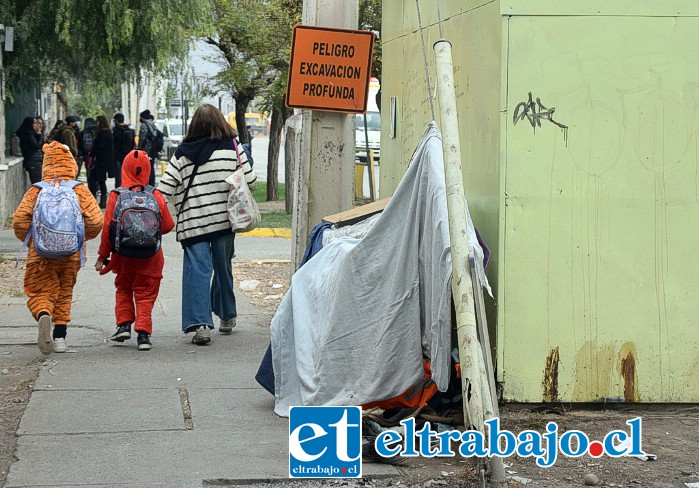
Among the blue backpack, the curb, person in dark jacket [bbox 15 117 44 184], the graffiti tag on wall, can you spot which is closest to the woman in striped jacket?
the blue backpack

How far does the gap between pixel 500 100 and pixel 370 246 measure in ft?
3.54

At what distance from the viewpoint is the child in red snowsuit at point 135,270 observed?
775 centimetres

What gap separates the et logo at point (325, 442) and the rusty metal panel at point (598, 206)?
4.20 ft

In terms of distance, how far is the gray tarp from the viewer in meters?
5.38

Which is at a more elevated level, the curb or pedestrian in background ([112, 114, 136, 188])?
pedestrian in background ([112, 114, 136, 188])

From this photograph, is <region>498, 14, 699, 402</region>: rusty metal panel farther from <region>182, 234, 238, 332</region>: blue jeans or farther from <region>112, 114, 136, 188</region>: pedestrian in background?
<region>112, 114, 136, 188</region>: pedestrian in background

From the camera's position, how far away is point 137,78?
1914 cm

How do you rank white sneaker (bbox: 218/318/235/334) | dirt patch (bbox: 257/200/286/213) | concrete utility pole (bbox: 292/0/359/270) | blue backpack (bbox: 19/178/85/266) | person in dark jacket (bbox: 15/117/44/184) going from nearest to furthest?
blue backpack (bbox: 19/178/85/266), concrete utility pole (bbox: 292/0/359/270), white sneaker (bbox: 218/318/235/334), person in dark jacket (bbox: 15/117/44/184), dirt patch (bbox: 257/200/286/213)

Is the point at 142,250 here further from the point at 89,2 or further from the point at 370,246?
the point at 89,2

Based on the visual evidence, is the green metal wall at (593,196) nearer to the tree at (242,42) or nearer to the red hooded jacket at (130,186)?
the red hooded jacket at (130,186)

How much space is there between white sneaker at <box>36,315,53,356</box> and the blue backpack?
46 centimetres

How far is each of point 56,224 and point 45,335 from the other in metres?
0.80

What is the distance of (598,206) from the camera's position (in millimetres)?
5879

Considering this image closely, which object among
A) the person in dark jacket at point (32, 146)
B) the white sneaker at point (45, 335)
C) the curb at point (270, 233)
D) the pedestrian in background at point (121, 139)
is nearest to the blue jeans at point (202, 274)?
the white sneaker at point (45, 335)
